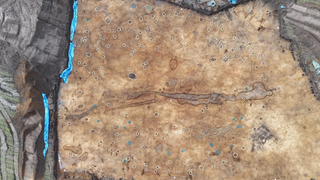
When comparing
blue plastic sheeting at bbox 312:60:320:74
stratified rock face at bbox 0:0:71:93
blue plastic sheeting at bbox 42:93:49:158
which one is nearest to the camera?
blue plastic sheeting at bbox 312:60:320:74

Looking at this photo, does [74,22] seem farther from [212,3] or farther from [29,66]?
[212,3]

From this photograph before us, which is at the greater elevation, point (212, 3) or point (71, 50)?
point (212, 3)

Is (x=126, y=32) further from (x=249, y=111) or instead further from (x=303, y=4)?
(x=303, y=4)

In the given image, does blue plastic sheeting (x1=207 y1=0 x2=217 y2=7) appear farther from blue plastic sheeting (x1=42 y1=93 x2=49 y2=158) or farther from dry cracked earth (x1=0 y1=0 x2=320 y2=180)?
blue plastic sheeting (x1=42 y1=93 x2=49 y2=158)

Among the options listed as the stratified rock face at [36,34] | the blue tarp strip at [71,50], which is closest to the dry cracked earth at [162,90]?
the stratified rock face at [36,34]

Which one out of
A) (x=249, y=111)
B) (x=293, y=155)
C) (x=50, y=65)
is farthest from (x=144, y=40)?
(x=293, y=155)

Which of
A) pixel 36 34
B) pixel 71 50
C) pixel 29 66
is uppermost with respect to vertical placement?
pixel 36 34

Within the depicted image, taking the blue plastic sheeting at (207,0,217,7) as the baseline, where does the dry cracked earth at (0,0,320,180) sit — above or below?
below

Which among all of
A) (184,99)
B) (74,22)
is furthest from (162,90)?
(74,22)

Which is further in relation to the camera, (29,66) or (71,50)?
(71,50)

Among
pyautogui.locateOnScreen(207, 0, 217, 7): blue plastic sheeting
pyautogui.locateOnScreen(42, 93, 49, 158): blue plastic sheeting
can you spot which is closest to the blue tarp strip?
pyautogui.locateOnScreen(42, 93, 49, 158): blue plastic sheeting
